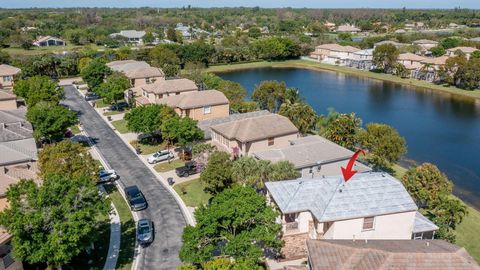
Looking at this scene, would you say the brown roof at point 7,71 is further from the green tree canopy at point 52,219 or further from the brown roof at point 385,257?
the brown roof at point 385,257

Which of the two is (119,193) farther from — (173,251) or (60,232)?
(60,232)

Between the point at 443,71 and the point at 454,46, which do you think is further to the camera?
the point at 454,46

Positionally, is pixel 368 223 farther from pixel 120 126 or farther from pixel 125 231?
pixel 120 126

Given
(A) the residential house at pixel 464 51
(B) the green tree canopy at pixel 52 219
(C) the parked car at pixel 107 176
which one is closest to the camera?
(B) the green tree canopy at pixel 52 219

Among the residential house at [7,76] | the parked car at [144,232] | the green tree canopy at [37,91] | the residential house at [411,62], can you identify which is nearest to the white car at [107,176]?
the parked car at [144,232]

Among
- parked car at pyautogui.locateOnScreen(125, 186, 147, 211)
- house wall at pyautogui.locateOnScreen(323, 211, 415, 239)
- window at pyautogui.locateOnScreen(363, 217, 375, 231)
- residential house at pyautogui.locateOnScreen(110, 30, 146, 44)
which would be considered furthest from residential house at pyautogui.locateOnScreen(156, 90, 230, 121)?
residential house at pyautogui.locateOnScreen(110, 30, 146, 44)

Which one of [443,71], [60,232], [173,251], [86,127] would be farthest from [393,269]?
[443,71]
